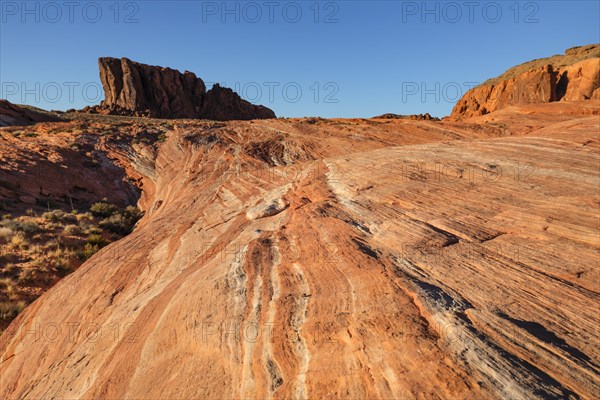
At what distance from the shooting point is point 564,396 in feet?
11.0

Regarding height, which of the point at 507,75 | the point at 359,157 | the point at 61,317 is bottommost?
the point at 61,317

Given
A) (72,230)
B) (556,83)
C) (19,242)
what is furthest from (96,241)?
(556,83)

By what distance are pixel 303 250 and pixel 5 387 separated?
586 centimetres

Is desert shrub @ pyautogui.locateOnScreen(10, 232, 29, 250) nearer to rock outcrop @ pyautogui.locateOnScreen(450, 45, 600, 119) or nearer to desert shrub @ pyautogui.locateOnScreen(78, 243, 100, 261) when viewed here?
desert shrub @ pyautogui.locateOnScreen(78, 243, 100, 261)

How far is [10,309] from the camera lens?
10.7m

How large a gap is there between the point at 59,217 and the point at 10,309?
822 cm

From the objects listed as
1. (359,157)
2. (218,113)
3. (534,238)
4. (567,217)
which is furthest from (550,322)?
(218,113)

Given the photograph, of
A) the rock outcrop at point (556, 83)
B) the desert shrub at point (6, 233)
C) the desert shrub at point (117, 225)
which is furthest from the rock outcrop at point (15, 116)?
the rock outcrop at point (556, 83)

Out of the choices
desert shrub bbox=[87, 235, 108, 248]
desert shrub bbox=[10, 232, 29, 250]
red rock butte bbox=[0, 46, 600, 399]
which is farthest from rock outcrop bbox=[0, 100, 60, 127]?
red rock butte bbox=[0, 46, 600, 399]


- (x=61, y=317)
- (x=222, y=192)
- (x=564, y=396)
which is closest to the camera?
(x=564, y=396)

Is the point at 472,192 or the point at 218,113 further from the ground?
the point at 218,113

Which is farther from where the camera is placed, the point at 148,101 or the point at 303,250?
the point at 148,101

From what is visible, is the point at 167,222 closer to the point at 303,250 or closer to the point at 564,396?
the point at 303,250

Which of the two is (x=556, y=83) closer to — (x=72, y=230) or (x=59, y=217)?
(x=72, y=230)
